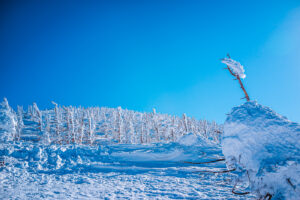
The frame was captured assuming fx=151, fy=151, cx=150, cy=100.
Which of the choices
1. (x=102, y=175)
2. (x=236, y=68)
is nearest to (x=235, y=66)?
(x=236, y=68)

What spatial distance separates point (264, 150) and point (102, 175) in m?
9.74

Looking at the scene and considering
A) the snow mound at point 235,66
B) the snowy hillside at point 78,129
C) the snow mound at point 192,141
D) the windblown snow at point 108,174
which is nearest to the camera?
the snow mound at point 235,66

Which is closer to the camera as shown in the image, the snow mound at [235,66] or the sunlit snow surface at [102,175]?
the snow mound at [235,66]

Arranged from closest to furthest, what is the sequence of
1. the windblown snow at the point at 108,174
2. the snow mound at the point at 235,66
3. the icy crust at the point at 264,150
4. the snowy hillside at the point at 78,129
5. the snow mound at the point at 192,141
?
the icy crust at the point at 264,150 < the snow mound at the point at 235,66 < the windblown snow at the point at 108,174 < the snow mound at the point at 192,141 < the snowy hillside at the point at 78,129

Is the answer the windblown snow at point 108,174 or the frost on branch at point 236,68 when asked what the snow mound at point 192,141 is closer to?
the windblown snow at point 108,174

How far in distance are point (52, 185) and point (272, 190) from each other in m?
9.41

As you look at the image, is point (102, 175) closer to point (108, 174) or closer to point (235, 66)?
point (108, 174)

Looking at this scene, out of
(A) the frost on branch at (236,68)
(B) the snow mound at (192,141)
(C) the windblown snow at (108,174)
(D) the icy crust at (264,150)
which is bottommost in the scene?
(C) the windblown snow at (108,174)

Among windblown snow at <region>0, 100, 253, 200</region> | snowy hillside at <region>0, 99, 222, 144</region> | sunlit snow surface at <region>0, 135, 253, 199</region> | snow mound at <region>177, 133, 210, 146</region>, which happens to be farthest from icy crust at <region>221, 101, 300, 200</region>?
snow mound at <region>177, 133, 210, 146</region>

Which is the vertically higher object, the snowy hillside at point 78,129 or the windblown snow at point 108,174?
the snowy hillside at point 78,129

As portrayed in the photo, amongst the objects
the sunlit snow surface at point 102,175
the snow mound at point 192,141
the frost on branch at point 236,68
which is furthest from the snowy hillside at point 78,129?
the sunlit snow surface at point 102,175

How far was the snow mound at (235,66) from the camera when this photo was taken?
3929 mm

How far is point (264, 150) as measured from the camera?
2.46 meters

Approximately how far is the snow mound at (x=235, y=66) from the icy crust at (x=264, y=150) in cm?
102
